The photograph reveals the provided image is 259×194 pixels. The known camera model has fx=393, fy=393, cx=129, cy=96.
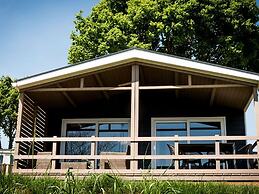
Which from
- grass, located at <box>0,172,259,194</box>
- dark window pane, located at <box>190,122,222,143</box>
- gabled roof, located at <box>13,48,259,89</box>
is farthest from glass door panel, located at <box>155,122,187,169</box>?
grass, located at <box>0,172,259,194</box>

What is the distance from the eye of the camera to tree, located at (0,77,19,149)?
70.3 ft

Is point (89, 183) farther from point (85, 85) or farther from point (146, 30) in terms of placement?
point (146, 30)

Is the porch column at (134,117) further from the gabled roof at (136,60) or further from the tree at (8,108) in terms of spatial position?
the tree at (8,108)

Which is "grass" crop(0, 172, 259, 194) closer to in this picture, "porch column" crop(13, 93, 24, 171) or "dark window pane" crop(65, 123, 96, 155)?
"porch column" crop(13, 93, 24, 171)

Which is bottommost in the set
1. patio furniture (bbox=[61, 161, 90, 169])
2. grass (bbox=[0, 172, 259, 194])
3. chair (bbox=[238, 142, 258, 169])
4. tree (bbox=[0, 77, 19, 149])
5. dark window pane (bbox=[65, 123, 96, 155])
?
grass (bbox=[0, 172, 259, 194])

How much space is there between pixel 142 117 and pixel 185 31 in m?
→ 7.29

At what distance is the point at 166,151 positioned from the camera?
1097 cm

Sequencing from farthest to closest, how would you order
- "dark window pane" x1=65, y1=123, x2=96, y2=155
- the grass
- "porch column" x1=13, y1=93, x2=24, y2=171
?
"dark window pane" x1=65, y1=123, x2=96, y2=155, "porch column" x1=13, y1=93, x2=24, y2=171, the grass

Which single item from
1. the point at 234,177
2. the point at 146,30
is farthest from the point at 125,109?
the point at 146,30

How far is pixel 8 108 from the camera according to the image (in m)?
21.6

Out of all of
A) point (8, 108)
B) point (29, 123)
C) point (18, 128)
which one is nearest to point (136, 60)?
point (18, 128)

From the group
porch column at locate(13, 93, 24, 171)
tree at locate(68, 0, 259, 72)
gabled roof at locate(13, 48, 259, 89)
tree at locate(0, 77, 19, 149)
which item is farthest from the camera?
tree at locate(0, 77, 19, 149)

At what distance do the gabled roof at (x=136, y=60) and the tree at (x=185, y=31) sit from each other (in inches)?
306

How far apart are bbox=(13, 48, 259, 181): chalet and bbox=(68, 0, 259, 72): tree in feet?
20.5
